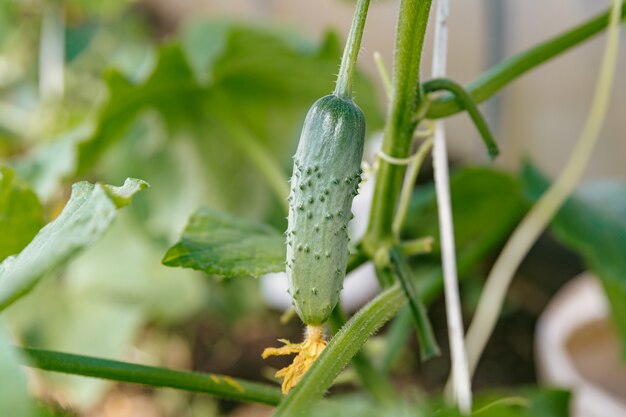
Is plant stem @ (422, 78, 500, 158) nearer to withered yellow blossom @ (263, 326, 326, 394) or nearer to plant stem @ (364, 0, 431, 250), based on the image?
plant stem @ (364, 0, 431, 250)

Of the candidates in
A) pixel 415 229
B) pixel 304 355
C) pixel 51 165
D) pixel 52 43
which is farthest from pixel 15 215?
pixel 52 43

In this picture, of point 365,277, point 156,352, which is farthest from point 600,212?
point 156,352

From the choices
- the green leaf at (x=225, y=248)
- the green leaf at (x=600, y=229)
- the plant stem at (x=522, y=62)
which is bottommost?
the green leaf at (x=600, y=229)

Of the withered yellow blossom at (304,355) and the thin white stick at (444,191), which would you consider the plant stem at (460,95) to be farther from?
the withered yellow blossom at (304,355)

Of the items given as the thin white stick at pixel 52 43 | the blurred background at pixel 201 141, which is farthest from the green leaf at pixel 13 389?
the thin white stick at pixel 52 43

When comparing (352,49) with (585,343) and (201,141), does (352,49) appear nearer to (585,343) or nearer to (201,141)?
(201,141)

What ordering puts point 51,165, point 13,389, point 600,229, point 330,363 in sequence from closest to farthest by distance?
point 13,389, point 330,363, point 600,229, point 51,165
